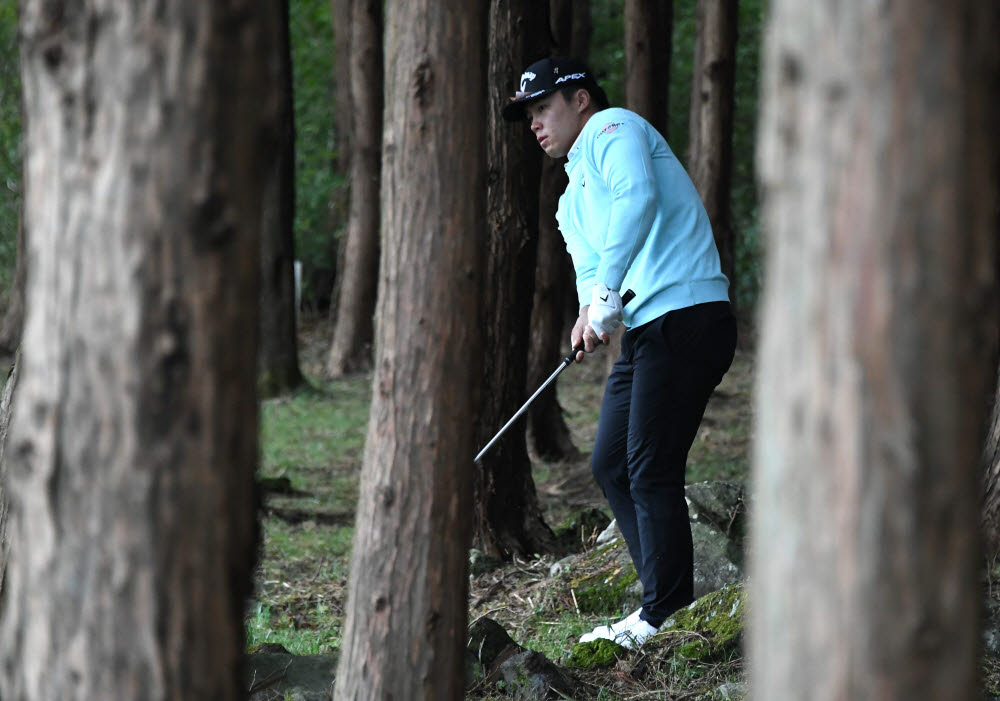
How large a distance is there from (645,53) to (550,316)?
2.25 metres

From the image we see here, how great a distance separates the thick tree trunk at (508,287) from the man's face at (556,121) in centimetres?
150

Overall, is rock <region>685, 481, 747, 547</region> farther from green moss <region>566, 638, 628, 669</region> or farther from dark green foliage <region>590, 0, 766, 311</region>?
dark green foliage <region>590, 0, 766, 311</region>

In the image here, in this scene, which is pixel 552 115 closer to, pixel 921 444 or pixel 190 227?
pixel 190 227

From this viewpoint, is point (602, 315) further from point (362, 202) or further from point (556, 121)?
point (362, 202)

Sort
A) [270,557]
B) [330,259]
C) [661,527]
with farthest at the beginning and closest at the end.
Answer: [330,259], [270,557], [661,527]

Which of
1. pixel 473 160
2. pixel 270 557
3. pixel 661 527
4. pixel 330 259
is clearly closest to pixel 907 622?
pixel 473 160

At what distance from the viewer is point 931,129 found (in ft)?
5.27

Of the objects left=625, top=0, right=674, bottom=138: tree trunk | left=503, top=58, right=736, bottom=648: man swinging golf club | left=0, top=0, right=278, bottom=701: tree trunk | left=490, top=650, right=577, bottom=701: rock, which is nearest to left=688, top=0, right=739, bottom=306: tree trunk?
left=625, top=0, right=674, bottom=138: tree trunk

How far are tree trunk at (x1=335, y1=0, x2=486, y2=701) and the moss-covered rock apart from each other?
1.44m

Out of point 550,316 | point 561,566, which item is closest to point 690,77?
point 550,316

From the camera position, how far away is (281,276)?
43.7 ft

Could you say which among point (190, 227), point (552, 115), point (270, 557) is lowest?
point (270, 557)

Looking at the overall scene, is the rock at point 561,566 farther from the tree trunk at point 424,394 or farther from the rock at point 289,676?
the tree trunk at point 424,394

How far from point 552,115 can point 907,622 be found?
132 inches
